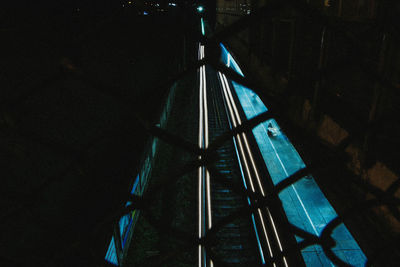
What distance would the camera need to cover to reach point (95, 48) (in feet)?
41.8

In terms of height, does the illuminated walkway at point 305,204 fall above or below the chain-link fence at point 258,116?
below

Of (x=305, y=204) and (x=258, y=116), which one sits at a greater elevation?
(x=258, y=116)

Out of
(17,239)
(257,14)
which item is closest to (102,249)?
(17,239)

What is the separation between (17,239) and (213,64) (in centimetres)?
321

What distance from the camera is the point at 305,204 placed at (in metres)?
6.49

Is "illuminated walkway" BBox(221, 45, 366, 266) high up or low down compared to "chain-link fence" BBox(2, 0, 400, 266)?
down

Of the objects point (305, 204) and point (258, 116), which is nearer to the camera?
point (258, 116)

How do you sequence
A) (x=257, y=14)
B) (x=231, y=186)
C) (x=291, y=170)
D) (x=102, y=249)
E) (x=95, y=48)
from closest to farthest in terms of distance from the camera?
(x=257, y=14) → (x=231, y=186) → (x=102, y=249) → (x=291, y=170) → (x=95, y=48)

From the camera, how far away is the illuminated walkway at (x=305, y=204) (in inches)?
202

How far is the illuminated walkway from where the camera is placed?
513 centimetres

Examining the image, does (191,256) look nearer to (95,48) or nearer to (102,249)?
(102,249)

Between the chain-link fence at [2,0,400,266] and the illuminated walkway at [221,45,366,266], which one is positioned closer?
the chain-link fence at [2,0,400,266]

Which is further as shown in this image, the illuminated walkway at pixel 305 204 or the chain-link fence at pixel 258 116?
the illuminated walkway at pixel 305 204

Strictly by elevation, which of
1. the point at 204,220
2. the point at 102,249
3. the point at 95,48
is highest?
the point at 95,48
